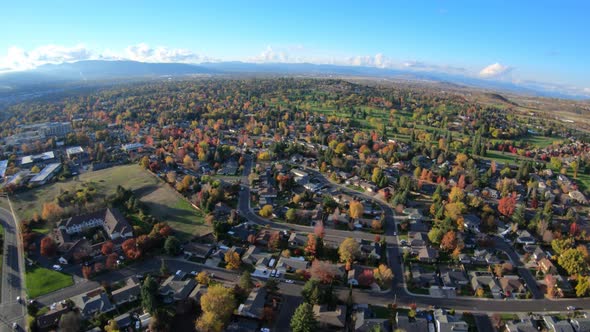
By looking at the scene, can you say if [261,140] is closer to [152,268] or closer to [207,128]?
[207,128]

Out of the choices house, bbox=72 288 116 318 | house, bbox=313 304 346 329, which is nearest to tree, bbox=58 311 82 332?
house, bbox=72 288 116 318

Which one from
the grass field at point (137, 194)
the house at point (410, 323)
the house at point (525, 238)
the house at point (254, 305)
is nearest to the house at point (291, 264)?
the house at point (254, 305)

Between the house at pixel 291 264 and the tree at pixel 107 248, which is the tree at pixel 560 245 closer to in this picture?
the house at pixel 291 264

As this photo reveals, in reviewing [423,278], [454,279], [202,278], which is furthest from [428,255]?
[202,278]

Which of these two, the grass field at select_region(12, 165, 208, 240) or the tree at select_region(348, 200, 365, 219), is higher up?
the tree at select_region(348, 200, 365, 219)

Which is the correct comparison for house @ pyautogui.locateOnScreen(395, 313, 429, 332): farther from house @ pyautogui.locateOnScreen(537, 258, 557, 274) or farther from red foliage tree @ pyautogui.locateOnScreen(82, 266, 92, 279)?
red foliage tree @ pyautogui.locateOnScreen(82, 266, 92, 279)

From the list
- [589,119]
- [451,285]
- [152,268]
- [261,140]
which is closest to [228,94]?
[261,140]
